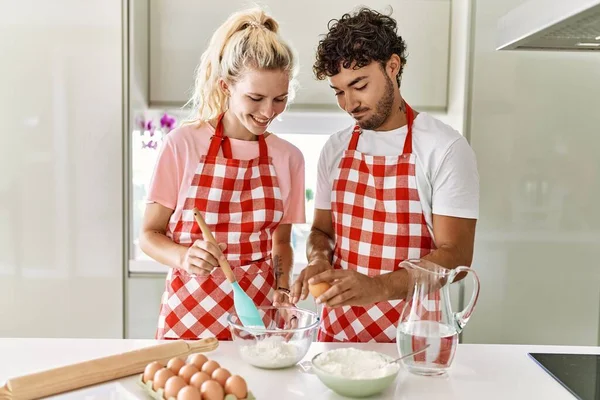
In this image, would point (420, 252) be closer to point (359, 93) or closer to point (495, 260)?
point (359, 93)

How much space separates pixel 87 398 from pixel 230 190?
2.38 feet

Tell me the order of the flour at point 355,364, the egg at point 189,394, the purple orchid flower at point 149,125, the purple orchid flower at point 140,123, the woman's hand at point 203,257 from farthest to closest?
1. the purple orchid flower at point 149,125
2. the purple orchid flower at point 140,123
3. the woman's hand at point 203,257
4. the flour at point 355,364
5. the egg at point 189,394

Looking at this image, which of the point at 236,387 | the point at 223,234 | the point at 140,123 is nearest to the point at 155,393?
the point at 236,387

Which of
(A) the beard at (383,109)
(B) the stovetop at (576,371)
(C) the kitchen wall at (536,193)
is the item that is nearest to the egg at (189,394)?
(B) the stovetop at (576,371)

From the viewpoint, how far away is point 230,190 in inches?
63.5

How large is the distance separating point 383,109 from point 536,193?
3.18 ft

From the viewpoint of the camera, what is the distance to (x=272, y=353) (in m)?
1.10

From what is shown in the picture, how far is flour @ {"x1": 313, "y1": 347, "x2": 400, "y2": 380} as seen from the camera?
1.01 meters

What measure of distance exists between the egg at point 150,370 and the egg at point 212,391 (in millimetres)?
118

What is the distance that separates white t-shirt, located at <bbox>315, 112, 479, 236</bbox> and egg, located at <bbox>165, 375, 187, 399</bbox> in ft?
2.57

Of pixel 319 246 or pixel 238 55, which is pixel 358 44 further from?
pixel 319 246

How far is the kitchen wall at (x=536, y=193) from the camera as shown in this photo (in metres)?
2.19

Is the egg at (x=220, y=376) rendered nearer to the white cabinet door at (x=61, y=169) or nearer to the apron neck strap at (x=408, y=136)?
Result: the apron neck strap at (x=408, y=136)

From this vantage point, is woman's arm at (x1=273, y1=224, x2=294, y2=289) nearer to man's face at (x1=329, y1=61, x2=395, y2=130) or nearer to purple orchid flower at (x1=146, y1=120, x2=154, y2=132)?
man's face at (x1=329, y1=61, x2=395, y2=130)
